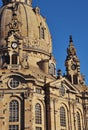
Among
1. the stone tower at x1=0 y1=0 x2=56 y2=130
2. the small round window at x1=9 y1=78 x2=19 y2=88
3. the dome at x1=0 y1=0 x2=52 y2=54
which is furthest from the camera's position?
the dome at x1=0 y1=0 x2=52 y2=54

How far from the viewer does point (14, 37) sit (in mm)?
61344

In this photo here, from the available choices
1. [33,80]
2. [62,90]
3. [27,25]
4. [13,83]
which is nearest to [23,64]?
[33,80]

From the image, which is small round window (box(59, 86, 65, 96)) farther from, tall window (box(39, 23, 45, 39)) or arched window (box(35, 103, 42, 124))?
tall window (box(39, 23, 45, 39))

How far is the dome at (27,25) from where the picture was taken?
67.8 metres

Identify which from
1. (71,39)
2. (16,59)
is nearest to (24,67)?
(16,59)

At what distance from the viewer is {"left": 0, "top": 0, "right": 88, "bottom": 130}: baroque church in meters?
53.8

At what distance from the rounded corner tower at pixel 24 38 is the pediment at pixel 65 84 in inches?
235

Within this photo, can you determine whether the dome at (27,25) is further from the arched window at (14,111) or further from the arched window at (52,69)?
the arched window at (14,111)

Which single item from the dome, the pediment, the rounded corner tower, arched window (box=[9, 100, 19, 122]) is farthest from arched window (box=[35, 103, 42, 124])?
the dome

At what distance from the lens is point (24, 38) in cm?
6762

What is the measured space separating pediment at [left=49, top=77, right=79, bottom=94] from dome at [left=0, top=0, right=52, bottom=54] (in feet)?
33.7

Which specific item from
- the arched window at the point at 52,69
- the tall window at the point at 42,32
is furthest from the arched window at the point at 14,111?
the tall window at the point at 42,32

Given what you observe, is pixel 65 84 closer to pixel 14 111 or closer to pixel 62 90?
pixel 62 90

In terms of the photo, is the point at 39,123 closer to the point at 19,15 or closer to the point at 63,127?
the point at 63,127
